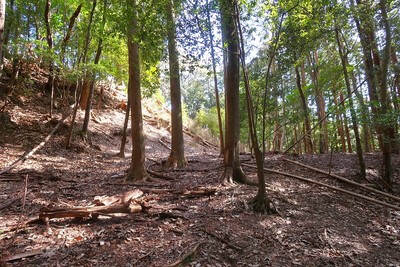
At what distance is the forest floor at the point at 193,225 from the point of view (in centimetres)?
349

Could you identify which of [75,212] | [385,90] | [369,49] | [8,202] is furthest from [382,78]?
[8,202]

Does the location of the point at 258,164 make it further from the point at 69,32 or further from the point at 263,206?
the point at 69,32

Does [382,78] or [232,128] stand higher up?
[382,78]

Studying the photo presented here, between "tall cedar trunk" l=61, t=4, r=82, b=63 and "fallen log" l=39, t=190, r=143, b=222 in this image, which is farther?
"tall cedar trunk" l=61, t=4, r=82, b=63

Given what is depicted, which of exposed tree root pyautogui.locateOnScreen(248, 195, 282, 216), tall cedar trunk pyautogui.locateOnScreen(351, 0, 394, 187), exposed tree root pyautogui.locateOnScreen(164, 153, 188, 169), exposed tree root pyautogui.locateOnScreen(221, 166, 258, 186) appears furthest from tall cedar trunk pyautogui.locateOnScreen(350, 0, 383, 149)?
exposed tree root pyautogui.locateOnScreen(164, 153, 188, 169)

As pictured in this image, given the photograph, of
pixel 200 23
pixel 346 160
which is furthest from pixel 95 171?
pixel 346 160

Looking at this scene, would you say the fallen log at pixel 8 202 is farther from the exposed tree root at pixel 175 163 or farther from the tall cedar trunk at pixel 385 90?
the tall cedar trunk at pixel 385 90

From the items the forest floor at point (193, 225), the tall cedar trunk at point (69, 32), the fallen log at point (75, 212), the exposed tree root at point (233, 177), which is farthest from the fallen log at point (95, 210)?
the tall cedar trunk at point (69, 32)

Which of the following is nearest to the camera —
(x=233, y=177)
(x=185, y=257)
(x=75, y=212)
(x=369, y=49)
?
(x=185, y=257)

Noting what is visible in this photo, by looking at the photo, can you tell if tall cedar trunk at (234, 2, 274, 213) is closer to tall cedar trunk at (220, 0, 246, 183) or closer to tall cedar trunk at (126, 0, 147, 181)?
tall cedar trunk at (220, 0, 246, 183)

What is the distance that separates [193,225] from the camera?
444cm

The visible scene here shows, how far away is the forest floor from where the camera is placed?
3494 mm

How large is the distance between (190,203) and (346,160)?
798cm

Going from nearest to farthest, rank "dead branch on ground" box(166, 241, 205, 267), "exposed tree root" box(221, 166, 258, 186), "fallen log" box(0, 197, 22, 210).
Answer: "dead branch on ground" box(166, 241, 205, 267), "fallen log" box(0, 197, 22, 210), "exposed tree root" box(221, 166, 258, 186)
